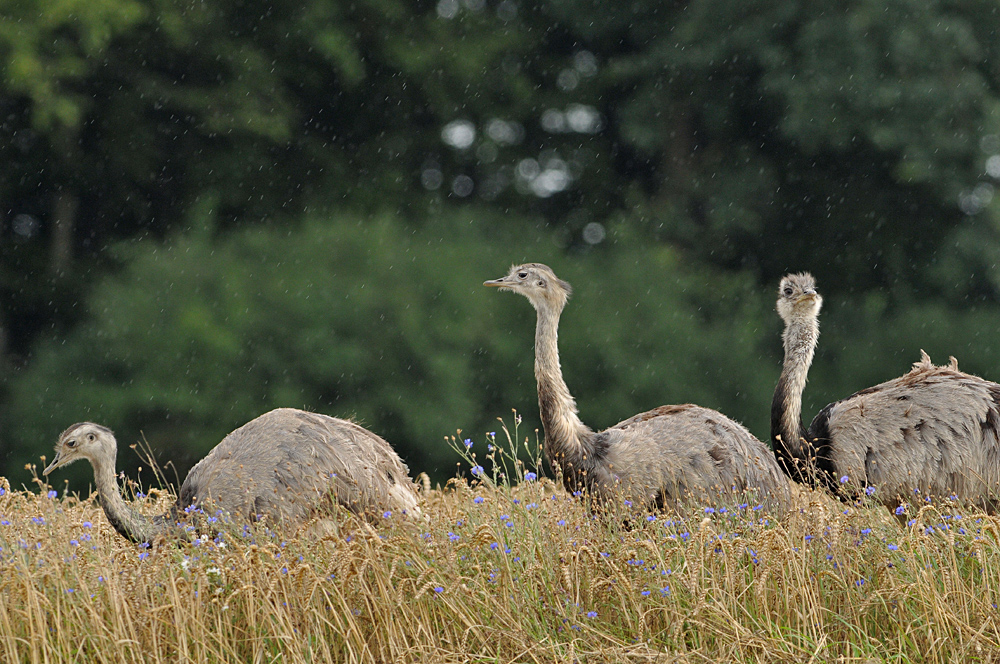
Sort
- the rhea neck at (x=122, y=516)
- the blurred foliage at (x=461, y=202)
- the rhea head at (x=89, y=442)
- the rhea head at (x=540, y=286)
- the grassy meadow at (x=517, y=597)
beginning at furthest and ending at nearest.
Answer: the blurred foliage at (x=461, y=202), the rhea head at (x=540, y=286), the rhea head at (x=89, y=442), the rhea neck at (x=122, y=516), the grassy meadow at (x=517, y=597)

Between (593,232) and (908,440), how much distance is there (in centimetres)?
966

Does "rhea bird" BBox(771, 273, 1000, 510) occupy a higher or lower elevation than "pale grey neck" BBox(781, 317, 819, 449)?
lower

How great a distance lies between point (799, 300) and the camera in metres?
6.84

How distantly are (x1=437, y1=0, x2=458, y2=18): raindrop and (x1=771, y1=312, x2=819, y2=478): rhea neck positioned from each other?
32.6 feet

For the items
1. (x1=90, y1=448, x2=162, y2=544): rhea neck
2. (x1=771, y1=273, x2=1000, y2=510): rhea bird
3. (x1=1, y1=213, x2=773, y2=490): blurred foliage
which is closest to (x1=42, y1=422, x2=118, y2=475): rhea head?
(x1=90, y1=448, x2=162, y2=544): rhea neck

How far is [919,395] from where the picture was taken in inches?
259

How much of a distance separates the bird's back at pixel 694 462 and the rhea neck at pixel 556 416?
5.5 inches

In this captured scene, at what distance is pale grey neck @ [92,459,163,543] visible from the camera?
5.78 metres

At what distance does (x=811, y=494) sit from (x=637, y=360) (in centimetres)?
680

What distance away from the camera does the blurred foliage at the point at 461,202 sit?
40.6 ft

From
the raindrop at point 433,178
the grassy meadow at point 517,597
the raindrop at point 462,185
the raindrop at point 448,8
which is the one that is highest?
the raindrop at point 448,8

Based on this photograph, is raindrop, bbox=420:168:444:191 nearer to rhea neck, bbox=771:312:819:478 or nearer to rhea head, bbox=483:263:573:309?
rhea head, bbox=483:263:573:309

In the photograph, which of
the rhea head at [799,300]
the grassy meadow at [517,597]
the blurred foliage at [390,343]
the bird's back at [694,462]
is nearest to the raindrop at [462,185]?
the blurred foliage at [390,343]

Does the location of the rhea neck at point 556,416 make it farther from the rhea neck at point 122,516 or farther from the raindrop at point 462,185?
the raindrop at point 462,185
